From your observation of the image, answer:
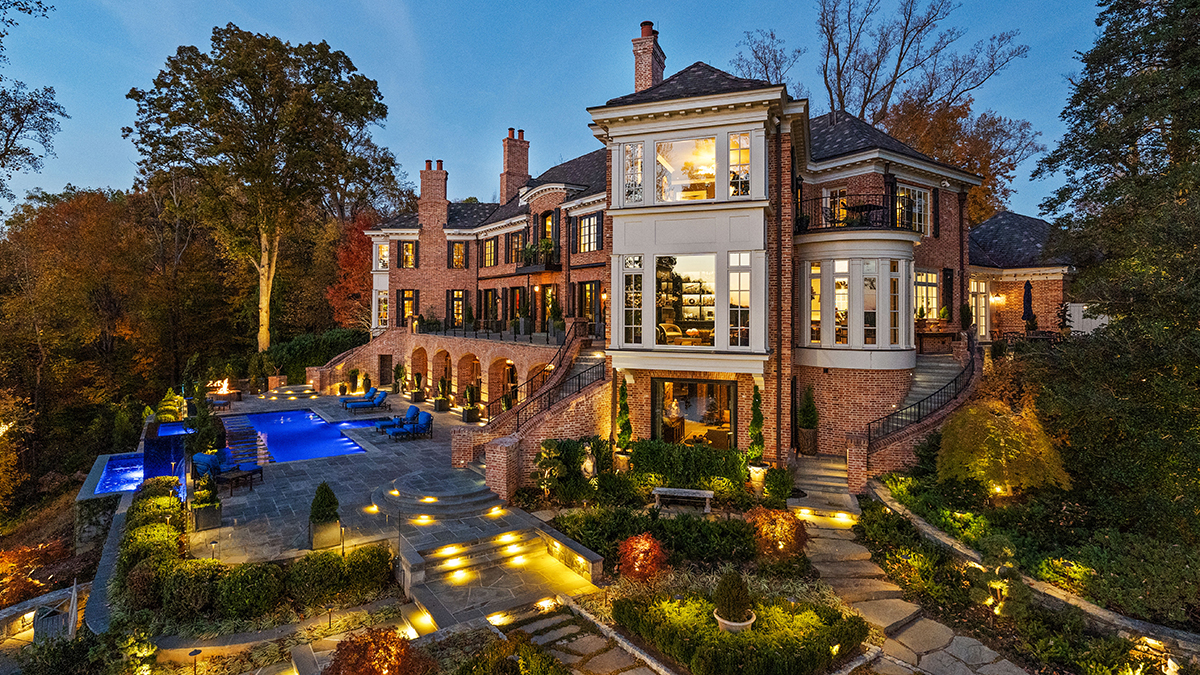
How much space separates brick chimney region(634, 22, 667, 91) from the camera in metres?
19.0

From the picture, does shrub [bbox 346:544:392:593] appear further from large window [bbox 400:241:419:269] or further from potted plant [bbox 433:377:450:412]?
large window [bbox 400:241:419:269]

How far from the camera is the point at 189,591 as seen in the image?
27.5 ft

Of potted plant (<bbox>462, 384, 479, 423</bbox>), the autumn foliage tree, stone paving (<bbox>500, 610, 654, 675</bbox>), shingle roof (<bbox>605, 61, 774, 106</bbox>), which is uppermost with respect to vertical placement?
shingle roof (<bbox>605, 61, 774, 106</bbox>)

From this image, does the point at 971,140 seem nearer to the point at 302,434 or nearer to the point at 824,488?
the point at 824,488

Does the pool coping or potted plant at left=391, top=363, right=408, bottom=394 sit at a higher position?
potted plant at left=391, top=363, right=408, bottom=394

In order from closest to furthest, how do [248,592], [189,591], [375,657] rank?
[375,657]
[189,591]
[248,592]

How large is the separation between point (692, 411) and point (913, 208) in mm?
10841

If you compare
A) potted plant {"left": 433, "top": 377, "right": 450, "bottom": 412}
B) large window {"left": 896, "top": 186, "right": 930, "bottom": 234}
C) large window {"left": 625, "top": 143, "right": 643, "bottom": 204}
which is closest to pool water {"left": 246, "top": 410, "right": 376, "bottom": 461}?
potted plant {"left": 433, "top": 377, "right": 450, "bottom": 412}

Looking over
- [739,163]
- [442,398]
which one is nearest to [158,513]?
[739,163]

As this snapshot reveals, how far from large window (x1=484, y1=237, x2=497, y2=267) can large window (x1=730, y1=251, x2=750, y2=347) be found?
1997 cm

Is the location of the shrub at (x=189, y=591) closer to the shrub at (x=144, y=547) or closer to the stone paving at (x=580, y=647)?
the shrub at (x=144, y=547)

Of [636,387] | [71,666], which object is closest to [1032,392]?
[636,387]

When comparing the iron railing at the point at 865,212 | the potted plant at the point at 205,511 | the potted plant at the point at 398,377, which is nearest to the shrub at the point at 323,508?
the potted plant at the point at 205,511

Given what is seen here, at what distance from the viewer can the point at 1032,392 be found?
11578 millimetres
